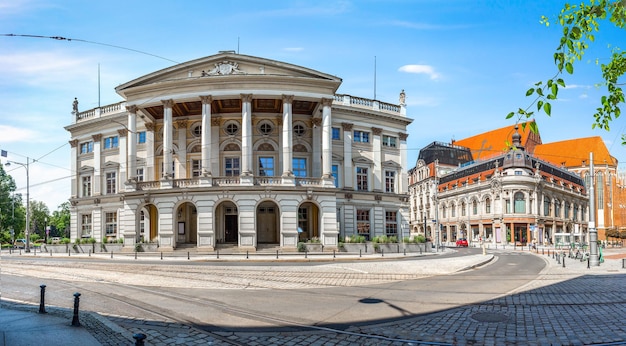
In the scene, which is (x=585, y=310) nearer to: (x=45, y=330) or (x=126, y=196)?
(x=45, y=330)

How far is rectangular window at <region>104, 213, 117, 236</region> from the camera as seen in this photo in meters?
49.4

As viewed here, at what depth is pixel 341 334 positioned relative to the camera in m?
9.39

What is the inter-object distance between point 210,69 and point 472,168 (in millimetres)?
70181

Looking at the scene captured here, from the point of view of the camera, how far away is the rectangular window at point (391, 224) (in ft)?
162

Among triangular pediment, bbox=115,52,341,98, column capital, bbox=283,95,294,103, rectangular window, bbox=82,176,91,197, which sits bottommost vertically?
rectangular window, bbox=82,176,91,197

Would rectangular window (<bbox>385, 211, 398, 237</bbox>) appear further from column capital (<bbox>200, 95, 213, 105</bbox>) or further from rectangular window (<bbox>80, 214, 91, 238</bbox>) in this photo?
rectangular window (<bbox>80, 214, 91, 238</bbox>)

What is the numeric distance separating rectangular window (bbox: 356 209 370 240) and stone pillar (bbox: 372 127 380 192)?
2.97 m

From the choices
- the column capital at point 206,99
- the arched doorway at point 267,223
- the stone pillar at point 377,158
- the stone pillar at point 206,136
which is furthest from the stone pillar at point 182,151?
the stone pillar at point 377,158

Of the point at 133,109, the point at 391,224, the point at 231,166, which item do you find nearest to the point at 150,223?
the point at 231,166

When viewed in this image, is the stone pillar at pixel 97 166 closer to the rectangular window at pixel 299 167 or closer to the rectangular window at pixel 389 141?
the rectangular window at pixel 299 167

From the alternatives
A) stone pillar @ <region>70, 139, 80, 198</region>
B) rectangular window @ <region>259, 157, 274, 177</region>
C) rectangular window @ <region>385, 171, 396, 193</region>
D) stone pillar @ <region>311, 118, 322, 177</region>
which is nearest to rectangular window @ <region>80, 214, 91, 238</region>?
stone pillar @ <region>70, 139, 80, 198</region>

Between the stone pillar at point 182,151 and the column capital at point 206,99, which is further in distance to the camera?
the stone pillar at point 182,151

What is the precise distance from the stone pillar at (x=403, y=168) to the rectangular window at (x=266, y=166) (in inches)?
587

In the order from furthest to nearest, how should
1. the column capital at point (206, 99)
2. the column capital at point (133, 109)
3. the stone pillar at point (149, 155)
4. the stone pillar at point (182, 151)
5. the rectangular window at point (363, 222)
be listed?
1. the rectangular window at point (363, 222)
2. the stone pillar at point (149, 155)
3. the stone pillar at point (182, 151)
4. the column capital at point (133, 109)
5. the column capital at point (206, 99)
